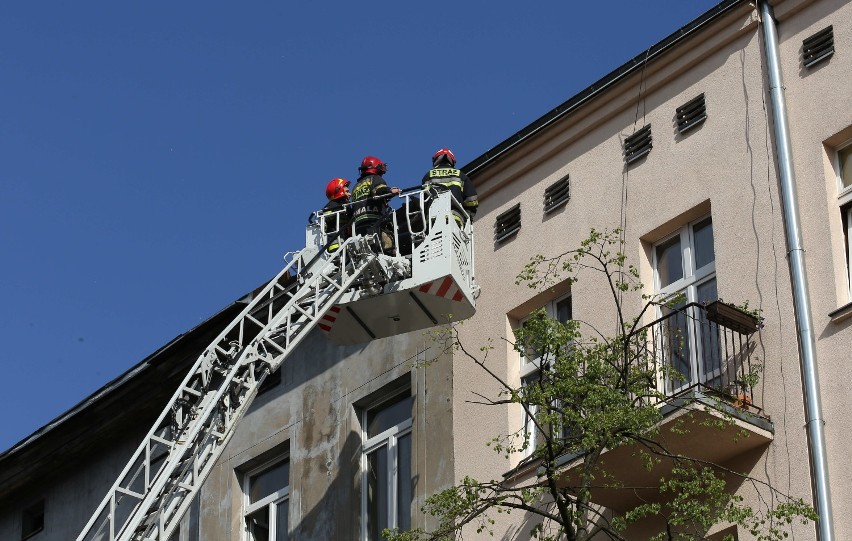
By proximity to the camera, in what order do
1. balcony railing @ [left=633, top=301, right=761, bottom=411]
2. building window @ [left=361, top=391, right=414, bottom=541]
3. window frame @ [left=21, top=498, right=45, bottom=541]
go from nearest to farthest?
balcony railing @ [left=633, top=301, right=761, bottom=411], building window @ [left=361, top=391, right=414, bottom=541], window frame @ [left=21, top=498, right=45, bottom=541]

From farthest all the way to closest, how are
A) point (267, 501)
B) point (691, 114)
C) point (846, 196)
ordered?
point (267, 501) < point (691, 114) < point (846, 196)

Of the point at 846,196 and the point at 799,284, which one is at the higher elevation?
the point at 846,196

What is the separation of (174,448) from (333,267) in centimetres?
279

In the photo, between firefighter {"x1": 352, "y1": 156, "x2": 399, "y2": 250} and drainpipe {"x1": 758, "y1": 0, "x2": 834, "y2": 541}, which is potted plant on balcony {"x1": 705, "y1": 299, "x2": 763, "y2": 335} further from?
firefighter {"x1": 352, "y1": 156, "x2": 399, "y2": 250}

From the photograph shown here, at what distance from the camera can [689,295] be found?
1917 centimetres

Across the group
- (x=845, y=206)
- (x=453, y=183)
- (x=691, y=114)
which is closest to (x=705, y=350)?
(x=845, y=206)

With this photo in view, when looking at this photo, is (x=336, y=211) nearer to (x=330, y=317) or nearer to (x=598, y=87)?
(x=330, y=317)

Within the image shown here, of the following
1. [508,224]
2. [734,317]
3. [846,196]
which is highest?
[508,224]

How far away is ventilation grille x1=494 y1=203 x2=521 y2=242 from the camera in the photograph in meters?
21.9

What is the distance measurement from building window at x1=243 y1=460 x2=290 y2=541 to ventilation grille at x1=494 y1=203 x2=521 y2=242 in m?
4.50

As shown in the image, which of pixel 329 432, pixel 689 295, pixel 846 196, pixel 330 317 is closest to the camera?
pixel 846 196

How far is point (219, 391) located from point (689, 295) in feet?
17.0

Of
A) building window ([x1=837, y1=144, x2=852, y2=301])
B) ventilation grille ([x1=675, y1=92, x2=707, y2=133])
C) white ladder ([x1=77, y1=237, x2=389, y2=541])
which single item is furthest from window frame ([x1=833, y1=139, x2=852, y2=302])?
white ladder ([x1=77, y1=237, x2=389, y2=541])

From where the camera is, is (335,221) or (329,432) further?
(329,432)
